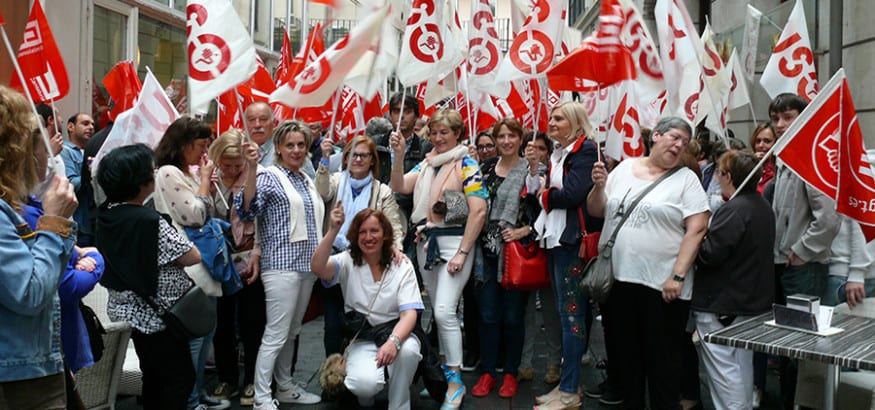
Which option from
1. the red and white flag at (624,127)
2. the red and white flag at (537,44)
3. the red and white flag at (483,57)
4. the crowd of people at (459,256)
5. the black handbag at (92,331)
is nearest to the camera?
the black handbag at (92,331)

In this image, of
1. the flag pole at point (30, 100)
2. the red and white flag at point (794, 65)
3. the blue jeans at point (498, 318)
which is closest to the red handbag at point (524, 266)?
the blue jeans at point (498, 318)

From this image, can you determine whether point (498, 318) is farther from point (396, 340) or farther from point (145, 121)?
point (145, 121)

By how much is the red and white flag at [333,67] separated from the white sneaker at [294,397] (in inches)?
79.8

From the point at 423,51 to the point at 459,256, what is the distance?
2003 mm

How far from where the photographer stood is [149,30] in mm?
15203

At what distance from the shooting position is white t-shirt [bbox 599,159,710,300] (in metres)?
5.02

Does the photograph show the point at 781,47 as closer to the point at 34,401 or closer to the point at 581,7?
the point at 34,401

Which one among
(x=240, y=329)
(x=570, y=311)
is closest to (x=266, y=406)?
(x=240, y=329)

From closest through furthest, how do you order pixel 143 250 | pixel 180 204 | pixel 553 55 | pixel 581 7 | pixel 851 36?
pixel 143 250 → pixel 180 204 → pixel 553 55 → pixel 851 36 → pixel 581 7

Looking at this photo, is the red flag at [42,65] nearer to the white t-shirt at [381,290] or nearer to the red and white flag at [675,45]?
the white t-shirt at [381,290]

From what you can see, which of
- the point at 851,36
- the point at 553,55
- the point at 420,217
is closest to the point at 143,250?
the point at 420,217

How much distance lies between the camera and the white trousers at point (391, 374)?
5359 millimetres

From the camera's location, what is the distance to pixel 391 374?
5422 mm

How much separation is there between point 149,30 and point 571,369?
12179 millimetres
